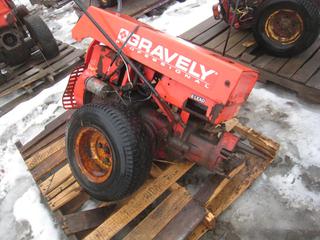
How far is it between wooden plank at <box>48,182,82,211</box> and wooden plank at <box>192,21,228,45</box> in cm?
224

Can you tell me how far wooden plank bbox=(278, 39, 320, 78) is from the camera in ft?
10.6

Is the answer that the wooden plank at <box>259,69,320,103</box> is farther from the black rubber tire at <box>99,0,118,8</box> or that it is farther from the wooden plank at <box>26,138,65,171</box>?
the black rubber tire at <box>99,0,118,8</box>

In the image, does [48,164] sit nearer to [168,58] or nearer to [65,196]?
[65,196]

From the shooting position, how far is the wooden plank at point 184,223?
214 centimetres

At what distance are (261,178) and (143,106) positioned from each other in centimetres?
109

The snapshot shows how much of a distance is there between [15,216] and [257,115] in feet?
7.48

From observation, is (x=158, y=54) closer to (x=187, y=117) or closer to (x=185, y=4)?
(x=187, y=117)

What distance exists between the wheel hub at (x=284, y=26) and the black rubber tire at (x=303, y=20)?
0.13 ft

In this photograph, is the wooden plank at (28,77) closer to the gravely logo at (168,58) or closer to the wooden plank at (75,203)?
the wooden plank at (75,203)

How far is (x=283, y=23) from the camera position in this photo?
332cm

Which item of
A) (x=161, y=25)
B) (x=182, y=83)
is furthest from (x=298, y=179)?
(x=161, y=25)

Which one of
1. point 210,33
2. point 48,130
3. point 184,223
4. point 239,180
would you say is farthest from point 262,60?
point 48,130

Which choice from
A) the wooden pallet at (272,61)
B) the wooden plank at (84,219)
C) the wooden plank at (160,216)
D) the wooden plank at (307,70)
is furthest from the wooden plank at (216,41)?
the wooden plank at (84,219)

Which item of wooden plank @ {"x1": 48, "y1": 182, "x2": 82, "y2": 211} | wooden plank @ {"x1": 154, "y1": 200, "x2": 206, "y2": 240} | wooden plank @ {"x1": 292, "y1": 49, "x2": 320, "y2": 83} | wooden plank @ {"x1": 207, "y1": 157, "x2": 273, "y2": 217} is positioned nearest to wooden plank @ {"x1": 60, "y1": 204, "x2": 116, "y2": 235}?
wooden plank @ {"x1": 48, "y1": 182, "x2": 82, "y2": 211}
